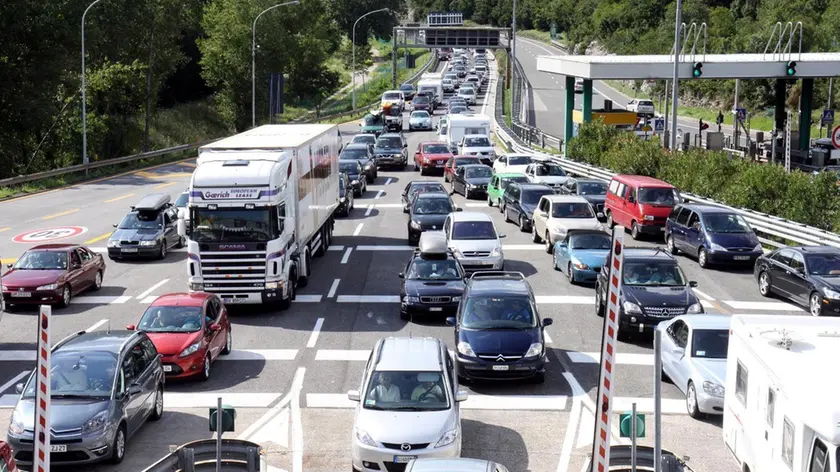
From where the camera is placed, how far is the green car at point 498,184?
135 feet

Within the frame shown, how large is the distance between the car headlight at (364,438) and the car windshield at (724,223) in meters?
18.4

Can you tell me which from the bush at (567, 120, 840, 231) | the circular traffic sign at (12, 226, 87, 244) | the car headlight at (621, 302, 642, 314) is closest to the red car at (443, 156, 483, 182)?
the bush at (567, 120, 840, 231)

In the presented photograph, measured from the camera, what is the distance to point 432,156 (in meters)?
53.4

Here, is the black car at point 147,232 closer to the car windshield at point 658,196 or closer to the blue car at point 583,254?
the blue car at point 583,254

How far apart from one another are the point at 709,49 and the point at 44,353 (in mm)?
95015

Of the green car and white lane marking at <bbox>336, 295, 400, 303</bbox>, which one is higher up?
the green car

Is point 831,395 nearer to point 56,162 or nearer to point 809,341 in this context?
point 809,341

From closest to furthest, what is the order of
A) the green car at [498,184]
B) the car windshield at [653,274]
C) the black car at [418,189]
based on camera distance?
1. the car windshield at [653,274]
2. the black car at [418,189]
3. the green car at [498,184]

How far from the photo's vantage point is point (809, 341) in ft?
39.4

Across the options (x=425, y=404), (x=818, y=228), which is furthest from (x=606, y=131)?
(x=425, y=404)

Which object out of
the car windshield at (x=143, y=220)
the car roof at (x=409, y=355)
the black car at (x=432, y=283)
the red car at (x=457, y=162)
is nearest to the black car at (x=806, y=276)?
the black car at (x=432, y=283)

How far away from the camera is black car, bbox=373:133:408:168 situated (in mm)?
56375

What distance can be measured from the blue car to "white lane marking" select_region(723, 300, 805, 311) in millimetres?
3487

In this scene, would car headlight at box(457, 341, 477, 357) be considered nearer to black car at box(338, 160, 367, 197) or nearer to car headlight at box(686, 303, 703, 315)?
car headlight at box(686, 303, 703, 315)
